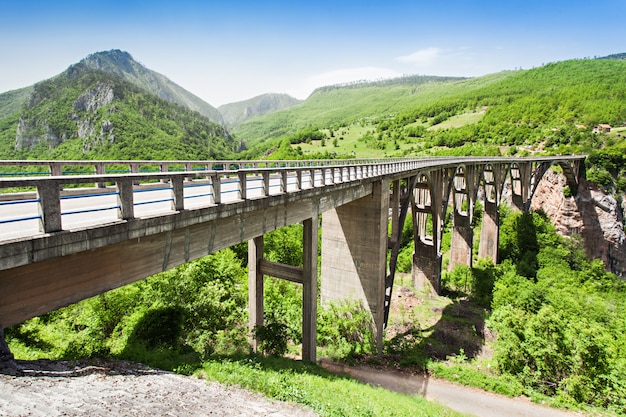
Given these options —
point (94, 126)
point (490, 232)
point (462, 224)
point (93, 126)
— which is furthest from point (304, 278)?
point (93, 126)

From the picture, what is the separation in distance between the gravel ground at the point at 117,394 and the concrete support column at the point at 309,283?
607cm

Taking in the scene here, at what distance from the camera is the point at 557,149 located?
6600 cm

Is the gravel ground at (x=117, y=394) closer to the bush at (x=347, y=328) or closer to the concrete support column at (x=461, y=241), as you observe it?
the bush at (x=347, y=328)

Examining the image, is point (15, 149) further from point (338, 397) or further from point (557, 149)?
point (557, 149)

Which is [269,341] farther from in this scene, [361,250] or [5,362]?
[5,362]

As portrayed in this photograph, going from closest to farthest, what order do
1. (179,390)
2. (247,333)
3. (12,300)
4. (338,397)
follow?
(12,300) → (179,390) → (338,397) → (247,333)

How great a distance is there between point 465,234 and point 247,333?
2898 centimetres

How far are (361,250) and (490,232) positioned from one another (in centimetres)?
2921

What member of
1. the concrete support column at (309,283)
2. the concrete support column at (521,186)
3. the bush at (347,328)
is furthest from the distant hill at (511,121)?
the concrete support column at (309,283)

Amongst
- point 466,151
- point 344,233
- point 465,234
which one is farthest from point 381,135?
point 344,233

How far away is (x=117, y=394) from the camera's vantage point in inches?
256

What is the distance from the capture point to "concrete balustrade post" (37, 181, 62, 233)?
5.20 metres

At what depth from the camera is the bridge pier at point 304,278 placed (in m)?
14.2

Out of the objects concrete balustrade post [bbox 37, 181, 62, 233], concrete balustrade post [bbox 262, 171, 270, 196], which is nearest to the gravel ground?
concrete balustrade post [bbox 37, 181, 62, 233]
